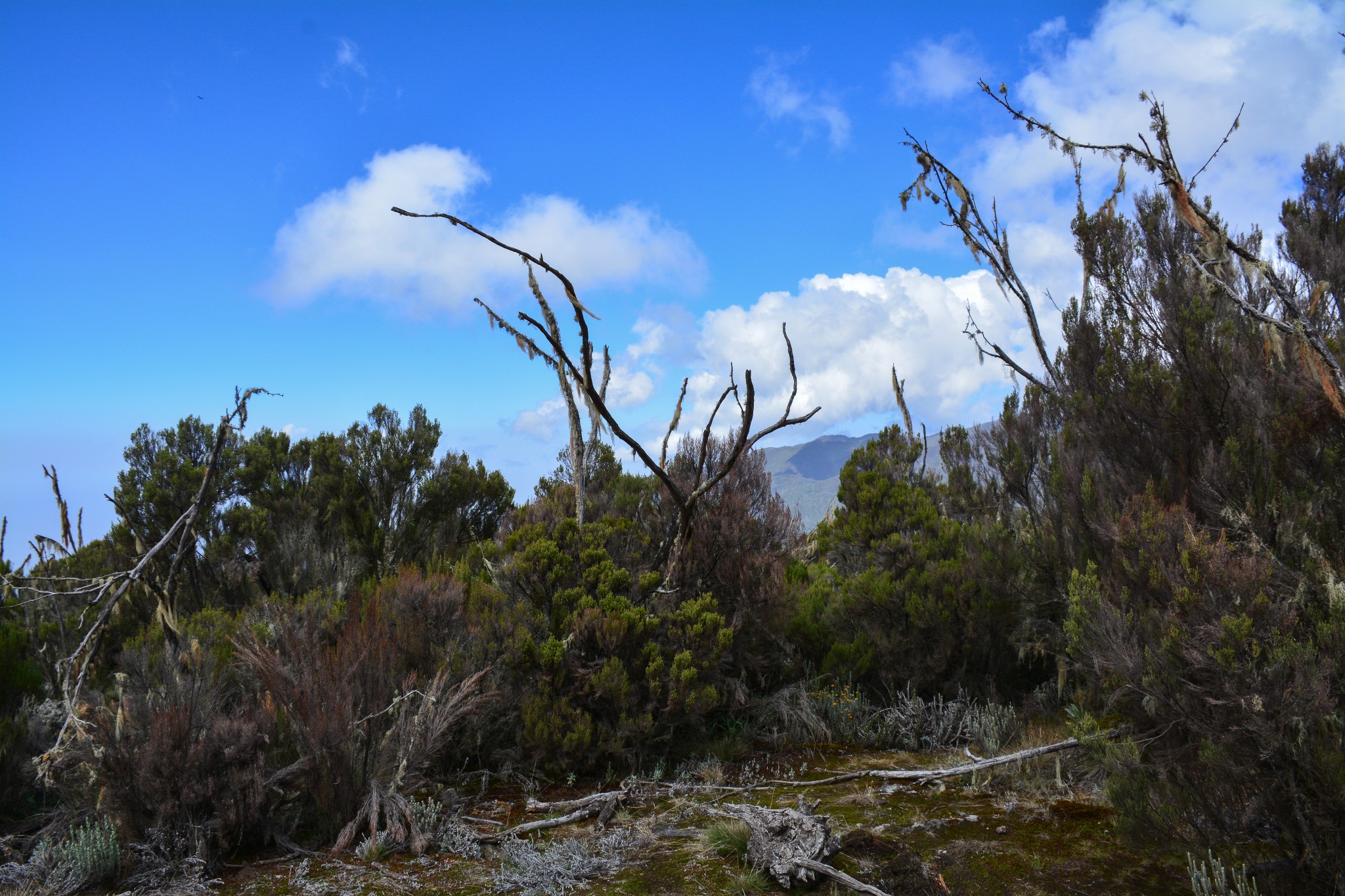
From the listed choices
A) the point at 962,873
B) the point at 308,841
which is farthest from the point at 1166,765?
the point at 308,841

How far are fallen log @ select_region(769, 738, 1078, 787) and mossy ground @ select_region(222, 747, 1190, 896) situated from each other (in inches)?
2.5

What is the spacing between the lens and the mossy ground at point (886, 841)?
370cm

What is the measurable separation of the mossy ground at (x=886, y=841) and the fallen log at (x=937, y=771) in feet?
0.21

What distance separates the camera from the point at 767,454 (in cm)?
1004

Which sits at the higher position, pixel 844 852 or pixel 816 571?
pixel 816 571

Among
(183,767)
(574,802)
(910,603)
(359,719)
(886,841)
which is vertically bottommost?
(886,841)

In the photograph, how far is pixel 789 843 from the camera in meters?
3.82

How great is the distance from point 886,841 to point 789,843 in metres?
0.67

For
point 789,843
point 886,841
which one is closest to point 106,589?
point 789,843

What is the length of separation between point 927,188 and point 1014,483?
19.0 ft

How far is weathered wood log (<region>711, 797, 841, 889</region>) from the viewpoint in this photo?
3697 millimetres

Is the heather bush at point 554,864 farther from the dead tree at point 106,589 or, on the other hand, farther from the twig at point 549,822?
the dead tree at point 106,589

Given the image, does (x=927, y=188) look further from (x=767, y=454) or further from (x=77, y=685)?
(x=77, y=685)

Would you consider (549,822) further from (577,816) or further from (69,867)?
(69,867)
